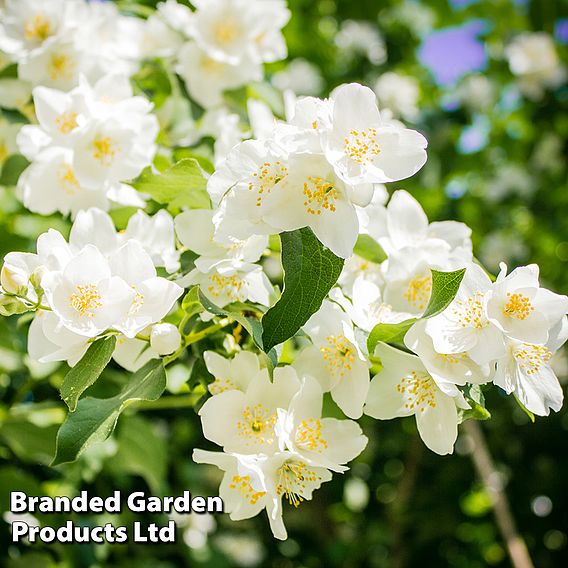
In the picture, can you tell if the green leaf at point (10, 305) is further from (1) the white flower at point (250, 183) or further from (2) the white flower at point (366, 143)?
(2) the white flower at point (366, 143)

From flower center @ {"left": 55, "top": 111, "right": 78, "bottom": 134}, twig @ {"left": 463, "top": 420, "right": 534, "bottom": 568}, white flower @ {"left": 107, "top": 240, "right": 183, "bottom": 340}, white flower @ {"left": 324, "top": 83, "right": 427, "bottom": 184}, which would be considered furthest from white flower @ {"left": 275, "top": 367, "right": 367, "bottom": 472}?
twig @ {"left": 463, "top": 420, "right": 534, "bottom": 568}

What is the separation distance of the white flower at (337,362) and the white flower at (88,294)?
29cm

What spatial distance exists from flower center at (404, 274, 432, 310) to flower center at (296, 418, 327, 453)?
0.92 ft

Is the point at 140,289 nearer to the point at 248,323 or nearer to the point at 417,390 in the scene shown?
the point at 248,323

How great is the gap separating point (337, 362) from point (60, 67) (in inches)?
40.7

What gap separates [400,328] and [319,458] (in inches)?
8.7

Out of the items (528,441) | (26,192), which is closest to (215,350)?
(26,192)

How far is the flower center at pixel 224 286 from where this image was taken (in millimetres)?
1203

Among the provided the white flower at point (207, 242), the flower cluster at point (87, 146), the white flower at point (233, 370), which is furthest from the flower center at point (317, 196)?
the flower cluster at point (87, 146)

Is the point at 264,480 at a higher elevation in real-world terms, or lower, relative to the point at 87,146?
lower

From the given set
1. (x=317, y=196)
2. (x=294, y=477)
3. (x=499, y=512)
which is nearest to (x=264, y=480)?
(x=294, y=477)

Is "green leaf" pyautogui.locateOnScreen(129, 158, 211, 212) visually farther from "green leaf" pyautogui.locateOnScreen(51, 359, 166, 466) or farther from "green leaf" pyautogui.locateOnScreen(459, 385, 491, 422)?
"green leaf" pyautogui.locateOnScreen(459, 385, 491, 422)

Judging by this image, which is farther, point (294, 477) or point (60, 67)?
point (60, 67)

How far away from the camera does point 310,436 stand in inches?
44.8
